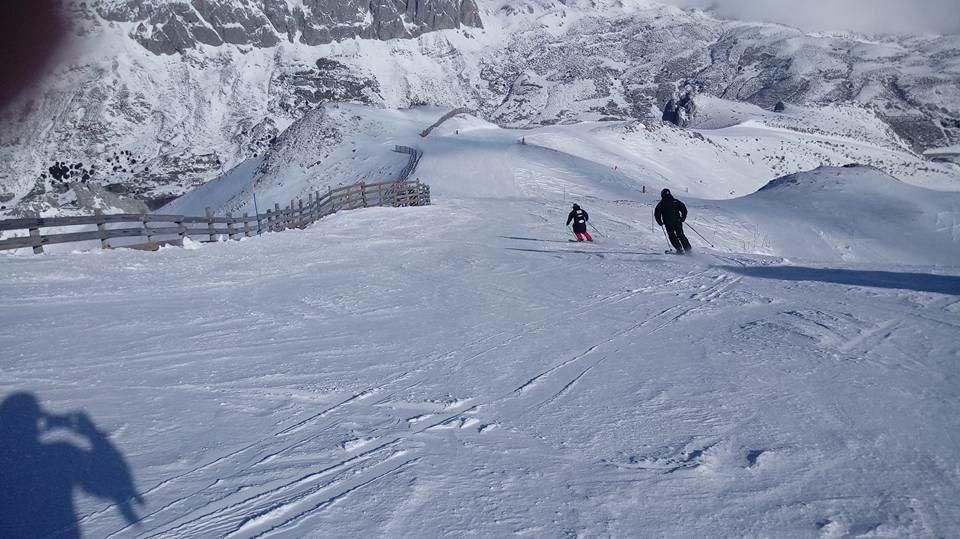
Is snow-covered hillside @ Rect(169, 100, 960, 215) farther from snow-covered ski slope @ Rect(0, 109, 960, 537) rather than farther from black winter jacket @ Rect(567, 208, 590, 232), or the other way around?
snow-covered ski slope @ Rect(0, 109, 960, 537)

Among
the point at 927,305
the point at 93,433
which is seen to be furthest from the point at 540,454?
the point at 927,305

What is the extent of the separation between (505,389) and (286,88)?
183340mm

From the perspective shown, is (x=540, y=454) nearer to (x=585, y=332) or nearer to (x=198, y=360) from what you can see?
(x=585, y=332)

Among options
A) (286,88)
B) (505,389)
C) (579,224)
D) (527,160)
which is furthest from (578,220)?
(286,88)

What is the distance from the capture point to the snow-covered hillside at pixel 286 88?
129 metres

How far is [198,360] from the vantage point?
6.54 meters

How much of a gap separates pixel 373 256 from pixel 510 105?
15917 cm

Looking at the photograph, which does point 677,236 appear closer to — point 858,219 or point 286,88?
point 858,219

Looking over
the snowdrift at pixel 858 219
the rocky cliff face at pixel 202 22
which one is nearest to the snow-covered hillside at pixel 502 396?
the snowdrift at pixel 858 219

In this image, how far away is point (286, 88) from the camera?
567 feet

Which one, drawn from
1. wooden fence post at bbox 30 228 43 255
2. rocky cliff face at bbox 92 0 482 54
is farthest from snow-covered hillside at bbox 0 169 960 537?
rocky cliff face at bbox 92 0 482 54

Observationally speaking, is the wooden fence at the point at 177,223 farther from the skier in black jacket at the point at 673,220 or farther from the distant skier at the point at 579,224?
the skier in black jacket at the point at 673,220

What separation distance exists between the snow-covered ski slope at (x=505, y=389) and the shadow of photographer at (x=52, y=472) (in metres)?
0.11

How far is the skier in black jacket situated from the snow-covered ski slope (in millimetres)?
739
